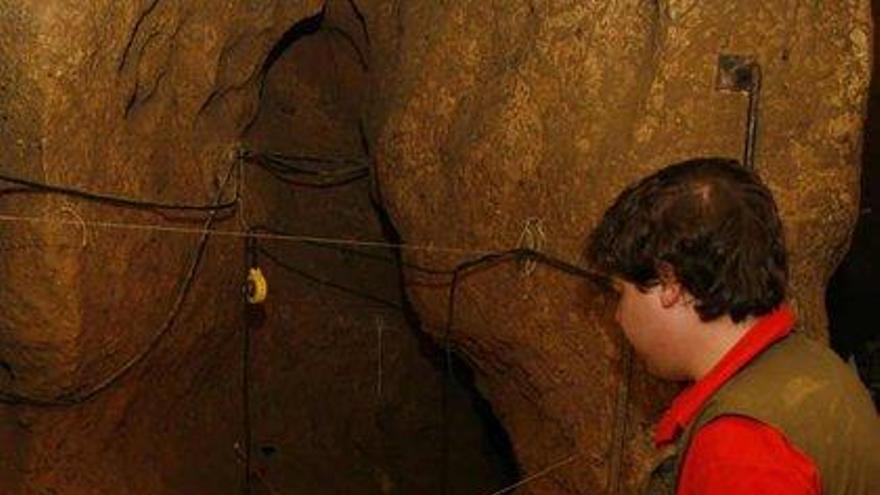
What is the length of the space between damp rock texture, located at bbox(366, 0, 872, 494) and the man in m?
1.44

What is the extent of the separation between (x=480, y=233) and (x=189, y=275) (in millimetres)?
1260

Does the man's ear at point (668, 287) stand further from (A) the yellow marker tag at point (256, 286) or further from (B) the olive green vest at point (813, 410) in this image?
(A) the yellow marker tag at point (256, 286)

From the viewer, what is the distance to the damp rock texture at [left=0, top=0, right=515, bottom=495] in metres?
3.24

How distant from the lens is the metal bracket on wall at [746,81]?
3051 millimetres

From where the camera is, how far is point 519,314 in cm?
364

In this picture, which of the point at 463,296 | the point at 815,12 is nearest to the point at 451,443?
the point at 463,296

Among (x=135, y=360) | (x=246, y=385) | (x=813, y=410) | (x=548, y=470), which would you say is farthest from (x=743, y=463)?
(x=246, y=385)

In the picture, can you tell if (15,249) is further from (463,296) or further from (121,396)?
(463,296)

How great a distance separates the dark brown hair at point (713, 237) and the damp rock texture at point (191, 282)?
7.25 feet

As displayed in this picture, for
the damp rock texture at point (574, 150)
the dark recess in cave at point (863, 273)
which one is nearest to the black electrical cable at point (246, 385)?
the damp rock texture at point (574, 150)

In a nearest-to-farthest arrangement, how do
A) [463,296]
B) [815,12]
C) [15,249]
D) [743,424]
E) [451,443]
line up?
[743,424] → [815,12] → [15,249] → [463,296] → [451,443]

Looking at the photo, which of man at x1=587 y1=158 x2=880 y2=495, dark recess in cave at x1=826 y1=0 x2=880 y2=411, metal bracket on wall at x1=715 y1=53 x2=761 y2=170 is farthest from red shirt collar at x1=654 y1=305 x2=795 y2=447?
dark recess in cave at x1=826 y1=0 x2=880 y2=411

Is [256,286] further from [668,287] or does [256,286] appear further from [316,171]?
[668,287]

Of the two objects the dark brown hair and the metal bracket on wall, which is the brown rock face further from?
the dark brown hair
